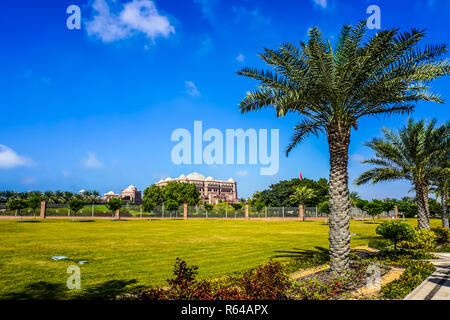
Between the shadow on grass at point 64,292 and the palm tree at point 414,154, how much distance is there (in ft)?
56.4

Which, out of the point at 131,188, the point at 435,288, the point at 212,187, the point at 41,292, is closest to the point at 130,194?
the point at 131,188

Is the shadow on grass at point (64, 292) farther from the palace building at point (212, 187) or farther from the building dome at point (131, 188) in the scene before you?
the building dome at point (131, 188)

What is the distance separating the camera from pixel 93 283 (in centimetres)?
823

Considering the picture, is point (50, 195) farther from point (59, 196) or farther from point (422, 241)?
point (422, 241)

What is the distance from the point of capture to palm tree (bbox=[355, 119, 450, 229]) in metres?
17.8

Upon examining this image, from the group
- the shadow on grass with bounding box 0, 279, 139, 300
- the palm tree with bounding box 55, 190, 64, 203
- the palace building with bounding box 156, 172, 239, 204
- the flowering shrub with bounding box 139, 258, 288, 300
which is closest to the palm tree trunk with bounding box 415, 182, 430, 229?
the flowering shrub with bounding box 139, 258, 288, 300

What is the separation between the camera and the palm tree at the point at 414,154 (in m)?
17.8

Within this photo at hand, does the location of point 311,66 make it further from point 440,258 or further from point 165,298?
point 440,258

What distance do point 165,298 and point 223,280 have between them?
2893 millimetres

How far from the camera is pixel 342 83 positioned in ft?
31.4

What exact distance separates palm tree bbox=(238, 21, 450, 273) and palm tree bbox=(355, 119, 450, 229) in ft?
28.3

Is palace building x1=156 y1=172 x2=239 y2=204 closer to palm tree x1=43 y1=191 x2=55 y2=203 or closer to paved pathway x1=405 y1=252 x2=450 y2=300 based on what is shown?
palm tree x1=43 y1=191 x2=55 y2=203

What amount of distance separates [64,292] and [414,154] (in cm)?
1980
